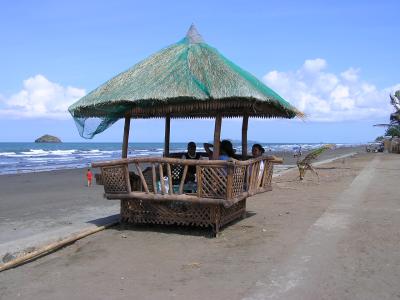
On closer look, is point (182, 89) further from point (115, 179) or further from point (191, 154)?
point (191, 154)

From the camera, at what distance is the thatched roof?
8.15 m

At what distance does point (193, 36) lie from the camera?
9.62 metres

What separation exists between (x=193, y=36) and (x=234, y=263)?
4.83 meters

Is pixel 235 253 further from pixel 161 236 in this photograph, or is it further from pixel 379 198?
pixel 379 198

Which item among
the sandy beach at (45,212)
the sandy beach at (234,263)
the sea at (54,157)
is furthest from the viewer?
the sea at (54,157)

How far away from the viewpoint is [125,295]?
5.31 meters

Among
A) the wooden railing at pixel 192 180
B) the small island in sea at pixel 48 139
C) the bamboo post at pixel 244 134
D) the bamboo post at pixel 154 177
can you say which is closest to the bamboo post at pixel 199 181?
the wooden railing at pixel 192 180

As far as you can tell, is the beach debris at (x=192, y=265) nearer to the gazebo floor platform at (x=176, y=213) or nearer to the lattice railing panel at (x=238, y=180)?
the gazebo floor platform at (x=176, y=213)

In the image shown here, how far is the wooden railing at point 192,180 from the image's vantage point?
25.8 feet

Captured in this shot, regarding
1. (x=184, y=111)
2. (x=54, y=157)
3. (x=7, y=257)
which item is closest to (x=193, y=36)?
(x=184, y=111)

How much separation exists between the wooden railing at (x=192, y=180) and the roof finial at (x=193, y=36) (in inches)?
97.7

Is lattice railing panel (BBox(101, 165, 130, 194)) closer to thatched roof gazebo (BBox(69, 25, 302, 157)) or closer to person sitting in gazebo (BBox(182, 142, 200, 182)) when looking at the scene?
thatched roof gazebo (BBox(69, 25, 302, 157))

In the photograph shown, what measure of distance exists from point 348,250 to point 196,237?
2.46 meters

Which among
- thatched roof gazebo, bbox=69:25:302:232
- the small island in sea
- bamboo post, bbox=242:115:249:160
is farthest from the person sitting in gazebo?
the small island in sea
